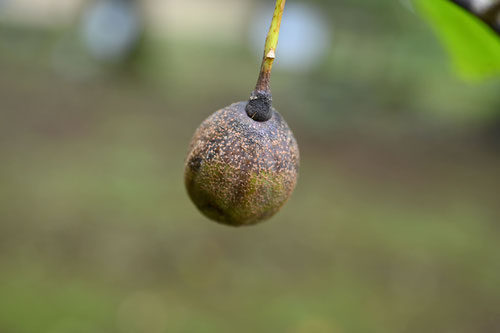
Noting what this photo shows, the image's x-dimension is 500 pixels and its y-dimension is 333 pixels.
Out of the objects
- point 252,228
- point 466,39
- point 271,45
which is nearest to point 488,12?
point 271,45

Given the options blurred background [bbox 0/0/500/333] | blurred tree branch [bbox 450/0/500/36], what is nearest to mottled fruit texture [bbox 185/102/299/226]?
blurred tree branch [bbox 450/0/500/36]

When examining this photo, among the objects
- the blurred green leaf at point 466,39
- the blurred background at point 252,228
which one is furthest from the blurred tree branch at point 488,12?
the blurred background at point 252,228

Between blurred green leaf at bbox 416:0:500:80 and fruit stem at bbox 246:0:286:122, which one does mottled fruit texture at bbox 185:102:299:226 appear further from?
blurred green leaf at bbox 416:0:500:80

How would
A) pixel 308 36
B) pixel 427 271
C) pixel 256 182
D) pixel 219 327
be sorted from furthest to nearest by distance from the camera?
pixel 308 36, pixel 427 271, pixel 219 327, pixel 256 182

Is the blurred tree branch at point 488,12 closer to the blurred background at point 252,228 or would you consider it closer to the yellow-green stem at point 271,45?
the yellow-green stem at point 271,45

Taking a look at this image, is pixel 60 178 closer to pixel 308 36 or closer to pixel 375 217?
pixel 375 217

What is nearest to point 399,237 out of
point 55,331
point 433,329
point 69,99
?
point 433,329
